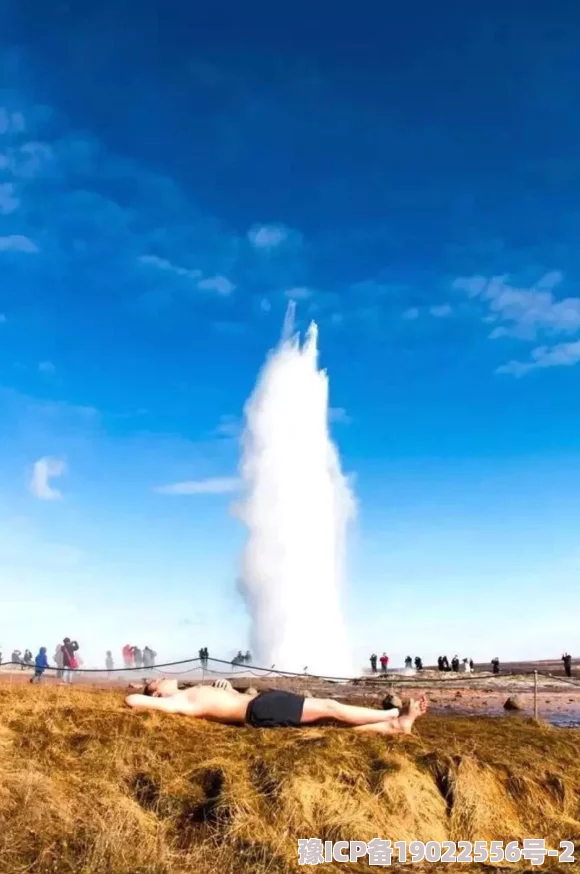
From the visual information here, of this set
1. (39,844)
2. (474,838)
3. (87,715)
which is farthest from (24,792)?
(474,838)

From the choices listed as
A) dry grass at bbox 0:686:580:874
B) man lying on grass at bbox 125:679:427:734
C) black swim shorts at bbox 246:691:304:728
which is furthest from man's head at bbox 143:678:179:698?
black swim shorts at bbox 246:691:304:728

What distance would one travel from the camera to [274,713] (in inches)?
419

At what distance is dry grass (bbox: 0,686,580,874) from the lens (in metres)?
6.07

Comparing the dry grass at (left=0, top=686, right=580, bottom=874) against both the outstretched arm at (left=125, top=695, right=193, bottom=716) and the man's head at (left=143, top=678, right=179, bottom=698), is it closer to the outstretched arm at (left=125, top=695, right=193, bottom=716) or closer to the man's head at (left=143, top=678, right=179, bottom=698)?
the outstretched arm at (left=125, top=695, right=193, bottom=716)

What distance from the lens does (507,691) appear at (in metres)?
31.2

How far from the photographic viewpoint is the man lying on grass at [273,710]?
34.4 feet

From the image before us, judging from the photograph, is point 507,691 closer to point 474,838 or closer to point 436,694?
point 436,694

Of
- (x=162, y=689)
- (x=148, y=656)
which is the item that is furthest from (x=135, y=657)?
(x=162, y=689)

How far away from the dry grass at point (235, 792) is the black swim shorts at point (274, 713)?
602 mm

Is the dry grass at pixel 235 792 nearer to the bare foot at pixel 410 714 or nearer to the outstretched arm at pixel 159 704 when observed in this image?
the bare foot at pixel 410 714

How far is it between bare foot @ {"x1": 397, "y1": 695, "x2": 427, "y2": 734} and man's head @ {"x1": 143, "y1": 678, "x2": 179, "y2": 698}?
140 inches

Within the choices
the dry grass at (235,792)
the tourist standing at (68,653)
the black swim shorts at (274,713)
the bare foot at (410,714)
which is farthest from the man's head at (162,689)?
the tourist standing at (68,653)

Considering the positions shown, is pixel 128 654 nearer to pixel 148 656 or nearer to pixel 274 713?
pixel 148 656

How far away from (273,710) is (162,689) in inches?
75.0
